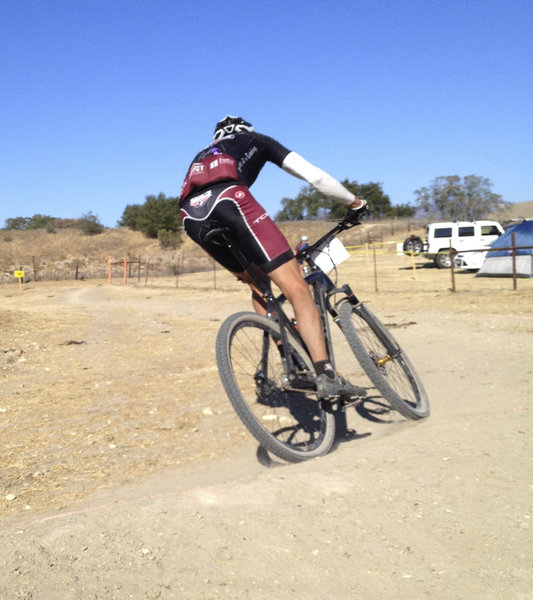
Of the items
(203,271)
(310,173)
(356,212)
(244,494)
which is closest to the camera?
(244,494)

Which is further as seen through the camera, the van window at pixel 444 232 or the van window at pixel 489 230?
the van window at pixel 489 230

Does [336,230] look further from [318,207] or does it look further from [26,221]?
[26,221]

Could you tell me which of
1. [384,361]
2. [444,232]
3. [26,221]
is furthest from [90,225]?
[384,361]

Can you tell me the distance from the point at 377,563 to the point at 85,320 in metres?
9.86

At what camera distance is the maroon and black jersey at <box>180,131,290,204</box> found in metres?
3.29

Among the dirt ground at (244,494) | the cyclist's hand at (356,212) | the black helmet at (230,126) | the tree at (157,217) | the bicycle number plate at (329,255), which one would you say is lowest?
the dirt ground at (244,494)

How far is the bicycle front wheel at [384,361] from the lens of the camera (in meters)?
3.84

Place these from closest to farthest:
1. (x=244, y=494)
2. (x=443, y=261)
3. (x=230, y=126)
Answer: (x=244, y=494) → (x=230, y=126) → (x=443, y=261)

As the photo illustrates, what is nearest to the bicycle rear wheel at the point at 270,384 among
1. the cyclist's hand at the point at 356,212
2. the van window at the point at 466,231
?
the cyclist's hand at the point at 356,212

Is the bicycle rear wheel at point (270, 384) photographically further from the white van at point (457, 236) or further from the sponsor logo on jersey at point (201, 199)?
the white van at point (457, 236)

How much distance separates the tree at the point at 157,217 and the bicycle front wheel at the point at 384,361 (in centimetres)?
6400

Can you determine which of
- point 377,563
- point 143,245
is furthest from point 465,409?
point 143,245

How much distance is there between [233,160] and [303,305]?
0.91 m

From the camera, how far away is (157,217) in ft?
227
